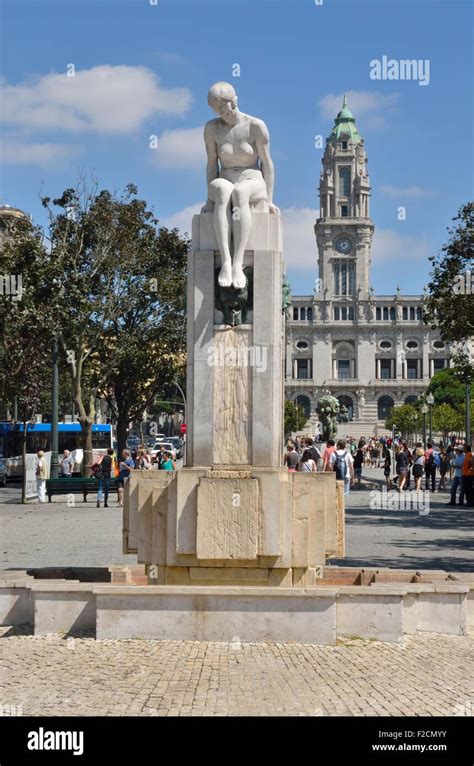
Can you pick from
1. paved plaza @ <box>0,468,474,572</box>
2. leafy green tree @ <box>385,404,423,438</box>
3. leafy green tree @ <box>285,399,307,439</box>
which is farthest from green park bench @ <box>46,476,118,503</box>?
leafy green tree @ <box>285,399,307,439</box>

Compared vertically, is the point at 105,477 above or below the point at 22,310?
below

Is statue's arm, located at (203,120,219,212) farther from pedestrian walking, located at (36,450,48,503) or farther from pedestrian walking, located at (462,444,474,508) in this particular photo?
pedestrian walking, located at (36,450,48,503)

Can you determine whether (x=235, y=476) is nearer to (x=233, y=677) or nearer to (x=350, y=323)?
(x=233, y=677)

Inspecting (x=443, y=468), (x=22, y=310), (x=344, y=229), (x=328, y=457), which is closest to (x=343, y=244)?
(x=344, y=229)

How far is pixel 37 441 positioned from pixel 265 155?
130ft

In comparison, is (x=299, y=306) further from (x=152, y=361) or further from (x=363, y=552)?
(x=363, y=552)

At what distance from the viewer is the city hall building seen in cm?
12988

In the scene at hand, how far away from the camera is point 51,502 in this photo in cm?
2747

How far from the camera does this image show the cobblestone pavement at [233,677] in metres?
5.85

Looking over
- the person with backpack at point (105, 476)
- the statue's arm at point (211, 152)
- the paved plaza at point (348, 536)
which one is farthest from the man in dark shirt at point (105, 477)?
the statue's arm at point (211, 152)

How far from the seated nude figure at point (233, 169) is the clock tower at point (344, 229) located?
4850 inches

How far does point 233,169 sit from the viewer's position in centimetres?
920

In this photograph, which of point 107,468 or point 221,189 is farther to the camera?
point 107,468

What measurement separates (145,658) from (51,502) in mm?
20987
